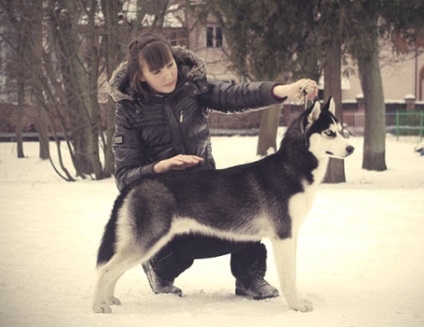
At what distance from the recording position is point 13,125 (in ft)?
103

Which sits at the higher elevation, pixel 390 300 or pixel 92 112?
pixel 92 112

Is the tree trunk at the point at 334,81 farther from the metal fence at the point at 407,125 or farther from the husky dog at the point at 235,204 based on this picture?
the metal fence at the point at 407,125

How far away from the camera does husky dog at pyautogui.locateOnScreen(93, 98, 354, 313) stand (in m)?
4.15

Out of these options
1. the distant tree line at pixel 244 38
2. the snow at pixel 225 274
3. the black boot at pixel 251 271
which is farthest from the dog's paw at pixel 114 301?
the distant tree line at pixel 244 38

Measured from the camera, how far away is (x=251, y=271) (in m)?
4.81

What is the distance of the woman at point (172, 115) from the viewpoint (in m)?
4.48

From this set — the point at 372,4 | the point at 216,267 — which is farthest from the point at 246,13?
the point at 216,267

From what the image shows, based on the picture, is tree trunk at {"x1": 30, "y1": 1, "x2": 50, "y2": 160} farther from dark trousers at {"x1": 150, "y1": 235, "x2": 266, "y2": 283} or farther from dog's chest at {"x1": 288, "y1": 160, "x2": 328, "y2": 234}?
dog's chest at {"x1": 288, "y1": 160, "x2": 328, "y2": 234}

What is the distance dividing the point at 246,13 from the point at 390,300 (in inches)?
329

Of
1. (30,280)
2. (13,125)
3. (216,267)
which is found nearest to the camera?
(30,280)

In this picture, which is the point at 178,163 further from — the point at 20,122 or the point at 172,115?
the point at 20,122

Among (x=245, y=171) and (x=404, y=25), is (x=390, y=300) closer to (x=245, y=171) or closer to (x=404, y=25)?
(x=245, y=171)

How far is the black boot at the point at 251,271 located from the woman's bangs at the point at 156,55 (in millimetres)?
1453

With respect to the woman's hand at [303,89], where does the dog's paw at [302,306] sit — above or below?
below
